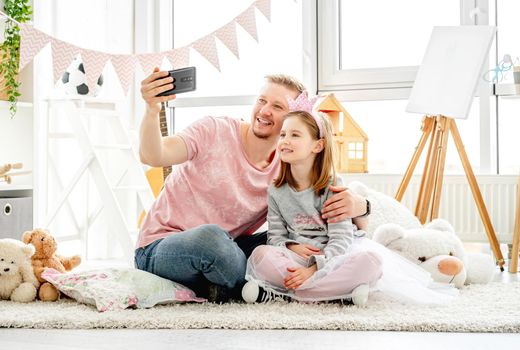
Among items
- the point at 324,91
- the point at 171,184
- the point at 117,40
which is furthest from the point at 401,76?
the point at 171,184

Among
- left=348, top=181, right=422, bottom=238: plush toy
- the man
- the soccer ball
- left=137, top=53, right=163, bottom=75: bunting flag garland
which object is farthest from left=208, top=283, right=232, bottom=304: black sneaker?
the soccer ball

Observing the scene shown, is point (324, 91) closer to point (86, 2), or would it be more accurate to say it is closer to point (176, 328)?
point (86, 2)

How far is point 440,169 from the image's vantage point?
288 cm

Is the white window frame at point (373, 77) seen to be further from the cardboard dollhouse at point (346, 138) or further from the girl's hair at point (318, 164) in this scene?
the girl's hair at point (318, 164)

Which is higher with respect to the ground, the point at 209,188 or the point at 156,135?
the point at 156,135

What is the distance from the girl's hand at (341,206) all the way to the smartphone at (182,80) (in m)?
0.51

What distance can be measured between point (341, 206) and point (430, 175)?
1081 mm

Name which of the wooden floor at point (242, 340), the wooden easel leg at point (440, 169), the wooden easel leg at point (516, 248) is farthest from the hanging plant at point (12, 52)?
the wooden easel leg at point (516, 248)

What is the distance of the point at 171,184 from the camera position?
6.68 ft

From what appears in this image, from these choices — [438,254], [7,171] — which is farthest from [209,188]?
[7,171]

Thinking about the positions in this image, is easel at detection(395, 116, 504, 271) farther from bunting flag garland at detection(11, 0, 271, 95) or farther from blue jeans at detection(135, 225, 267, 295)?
blue jeans at detection(135, 225, 267, 295)

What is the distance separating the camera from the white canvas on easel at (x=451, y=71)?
285 centimetres

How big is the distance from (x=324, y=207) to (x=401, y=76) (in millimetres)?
1641

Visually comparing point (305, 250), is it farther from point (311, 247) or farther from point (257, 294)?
point (257, 294)
